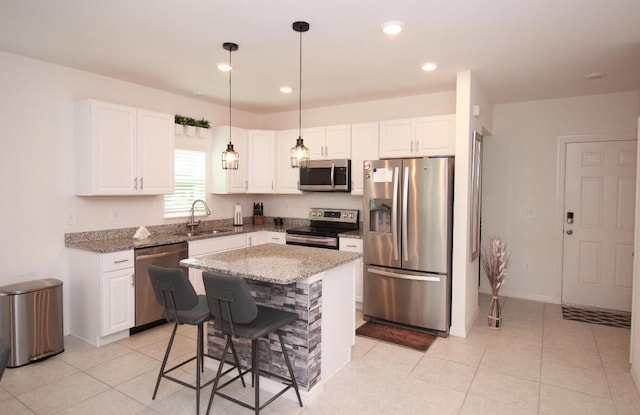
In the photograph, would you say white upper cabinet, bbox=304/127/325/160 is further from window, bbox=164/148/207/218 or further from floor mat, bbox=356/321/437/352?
floor mat, bbox=356/321/437/352

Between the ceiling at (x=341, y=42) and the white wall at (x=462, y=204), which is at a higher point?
the ceiling at (x=341, y=42)

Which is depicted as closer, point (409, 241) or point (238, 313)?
point (238, 313)

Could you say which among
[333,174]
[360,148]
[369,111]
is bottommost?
[333,174]

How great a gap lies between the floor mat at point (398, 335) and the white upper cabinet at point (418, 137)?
1866mm

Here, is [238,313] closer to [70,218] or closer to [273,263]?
[273,263]

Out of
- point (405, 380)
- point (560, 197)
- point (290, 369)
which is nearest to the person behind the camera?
point (290, 369)

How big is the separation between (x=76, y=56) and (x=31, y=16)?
2.70 ft

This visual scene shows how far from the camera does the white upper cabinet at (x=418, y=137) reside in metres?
4.11

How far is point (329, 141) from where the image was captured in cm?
493

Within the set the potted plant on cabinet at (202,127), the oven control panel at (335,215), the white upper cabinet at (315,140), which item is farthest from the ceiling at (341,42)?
the oven control panel at (335,215)

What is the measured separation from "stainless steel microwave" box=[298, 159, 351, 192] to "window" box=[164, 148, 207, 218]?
4.26ft

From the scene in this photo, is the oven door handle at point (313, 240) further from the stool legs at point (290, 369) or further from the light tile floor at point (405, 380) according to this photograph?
the stool legs at point (290, 369)

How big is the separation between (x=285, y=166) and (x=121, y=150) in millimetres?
2111

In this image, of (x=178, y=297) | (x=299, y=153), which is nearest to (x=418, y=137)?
(x=299, y=153)
